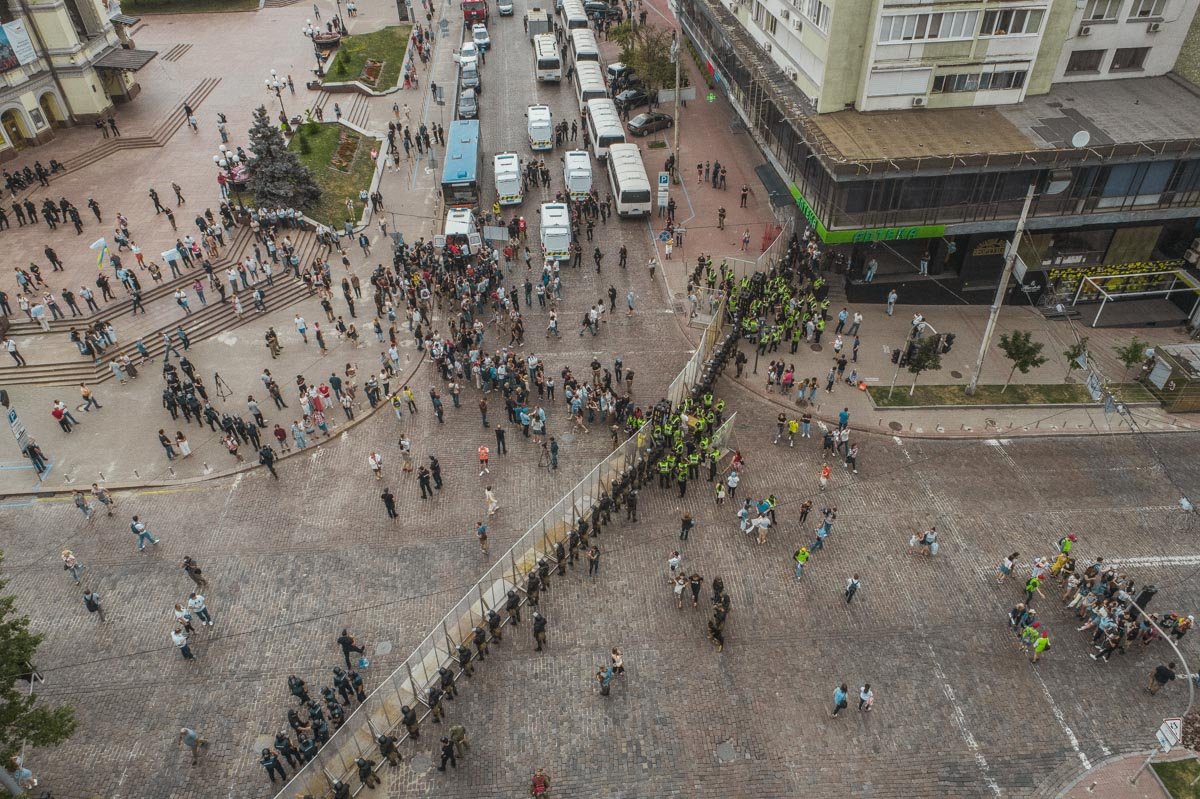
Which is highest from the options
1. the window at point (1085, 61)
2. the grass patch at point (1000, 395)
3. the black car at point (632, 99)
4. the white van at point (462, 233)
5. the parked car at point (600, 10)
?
the window at point (1085, 61)

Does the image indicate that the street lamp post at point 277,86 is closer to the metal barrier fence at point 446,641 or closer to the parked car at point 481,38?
the parked car at point 481,38

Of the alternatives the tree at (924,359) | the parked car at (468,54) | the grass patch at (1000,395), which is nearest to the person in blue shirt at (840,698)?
the grass patch at (1000,395)

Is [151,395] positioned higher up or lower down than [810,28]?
lower down

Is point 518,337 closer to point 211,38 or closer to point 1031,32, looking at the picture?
point 1031,32

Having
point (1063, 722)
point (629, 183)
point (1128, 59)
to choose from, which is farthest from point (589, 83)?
point (1063, 722)

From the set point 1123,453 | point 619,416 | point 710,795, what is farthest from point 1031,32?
point 710,795
